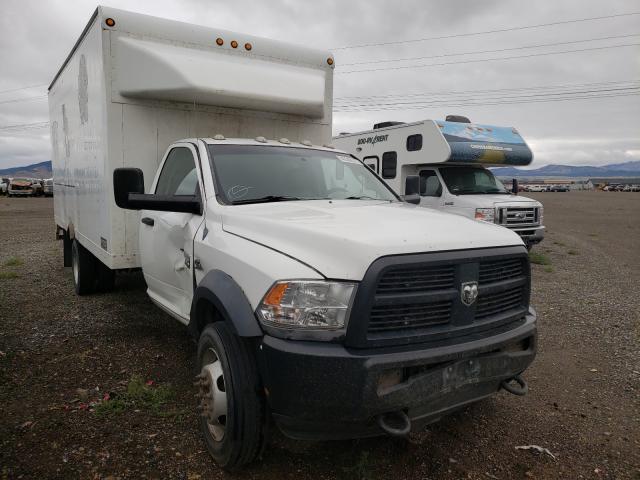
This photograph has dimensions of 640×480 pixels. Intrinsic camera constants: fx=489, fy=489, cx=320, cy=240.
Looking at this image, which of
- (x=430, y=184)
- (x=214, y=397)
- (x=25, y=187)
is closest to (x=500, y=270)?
(x=214, y=397)

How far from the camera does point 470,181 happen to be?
11.1 meters

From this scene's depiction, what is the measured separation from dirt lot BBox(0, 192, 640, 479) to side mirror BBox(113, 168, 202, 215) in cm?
149

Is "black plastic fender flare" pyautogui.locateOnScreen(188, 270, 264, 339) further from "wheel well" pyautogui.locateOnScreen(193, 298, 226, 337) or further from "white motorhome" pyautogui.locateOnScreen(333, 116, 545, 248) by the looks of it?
"white motorhome" pyautogui.locateOnScreen(333, 116, 545, 248)

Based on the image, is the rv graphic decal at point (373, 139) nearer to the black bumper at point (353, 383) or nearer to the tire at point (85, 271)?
the tire at point (85, 271)

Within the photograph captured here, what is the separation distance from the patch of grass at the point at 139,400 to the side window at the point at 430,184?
27.4ft

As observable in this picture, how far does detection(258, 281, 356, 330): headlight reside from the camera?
2.46 m

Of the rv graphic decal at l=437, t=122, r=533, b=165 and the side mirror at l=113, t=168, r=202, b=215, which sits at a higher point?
the rv graphic decal at l=437, t=122, r=533, b=165

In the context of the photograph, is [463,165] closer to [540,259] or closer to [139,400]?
[540,259]

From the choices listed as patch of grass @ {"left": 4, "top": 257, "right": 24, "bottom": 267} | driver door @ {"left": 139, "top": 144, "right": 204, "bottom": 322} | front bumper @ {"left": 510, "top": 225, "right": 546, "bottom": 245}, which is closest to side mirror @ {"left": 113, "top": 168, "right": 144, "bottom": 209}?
driver door @ {"left": 139, "top": 144, "right": 204, "bottom": 322}

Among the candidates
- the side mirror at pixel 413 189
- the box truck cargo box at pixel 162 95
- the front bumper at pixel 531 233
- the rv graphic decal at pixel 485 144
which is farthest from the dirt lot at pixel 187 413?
the rv graphic decal at pixel 485 144

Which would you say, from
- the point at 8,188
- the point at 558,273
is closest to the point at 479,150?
the point at 558,273

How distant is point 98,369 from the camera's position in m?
4.41

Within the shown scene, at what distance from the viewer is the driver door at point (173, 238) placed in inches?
150

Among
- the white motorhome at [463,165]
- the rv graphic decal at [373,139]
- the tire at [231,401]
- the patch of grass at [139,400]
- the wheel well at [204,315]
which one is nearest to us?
the tire at [231,401]
